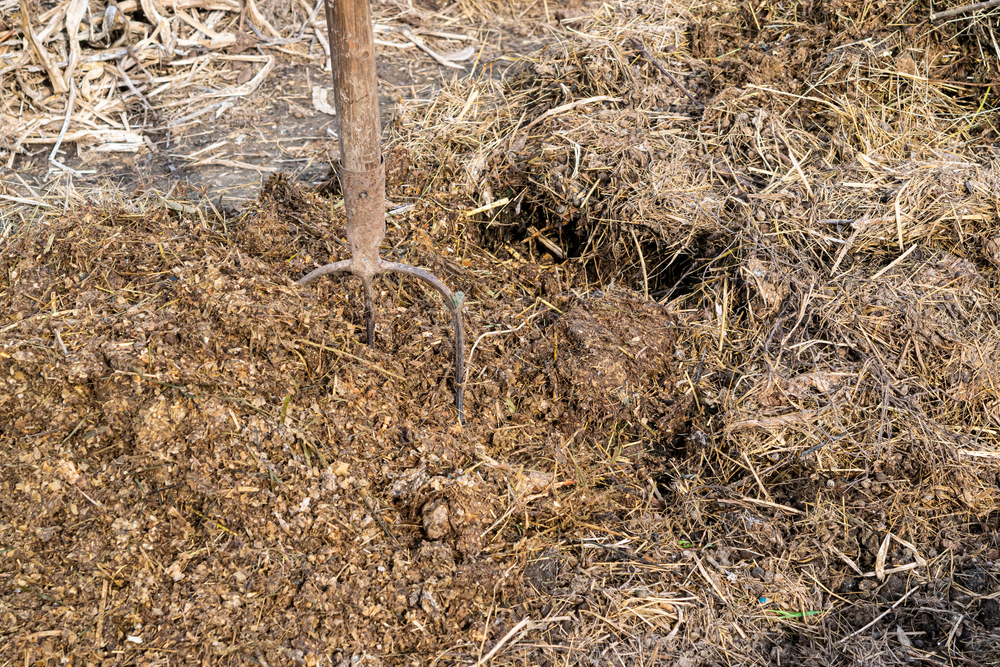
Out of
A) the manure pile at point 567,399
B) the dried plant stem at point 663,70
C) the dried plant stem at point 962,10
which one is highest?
the dried plant stem at point 962,10

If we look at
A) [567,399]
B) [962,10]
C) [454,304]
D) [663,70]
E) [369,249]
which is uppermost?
[962,10]

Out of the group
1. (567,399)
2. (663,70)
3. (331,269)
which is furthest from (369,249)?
(663,70)

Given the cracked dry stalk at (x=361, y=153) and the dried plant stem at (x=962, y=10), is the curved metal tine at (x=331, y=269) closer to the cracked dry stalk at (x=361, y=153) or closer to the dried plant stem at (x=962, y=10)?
the cracked dry stalk at (x=361, y=153)

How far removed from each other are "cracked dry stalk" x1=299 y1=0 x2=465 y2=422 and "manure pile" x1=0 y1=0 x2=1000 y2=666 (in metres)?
0.22

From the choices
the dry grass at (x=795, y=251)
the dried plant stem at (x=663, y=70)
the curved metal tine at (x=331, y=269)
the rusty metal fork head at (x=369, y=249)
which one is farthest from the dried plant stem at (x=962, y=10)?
the curved metal tine at (x=331, y=269)

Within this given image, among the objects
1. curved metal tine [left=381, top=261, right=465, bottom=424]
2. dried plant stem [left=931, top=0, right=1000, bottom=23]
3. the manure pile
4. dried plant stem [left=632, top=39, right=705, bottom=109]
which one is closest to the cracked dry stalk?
curved metal tine [left=381, top=261, right=465, bottom=424]

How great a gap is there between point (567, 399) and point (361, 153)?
1152 mm

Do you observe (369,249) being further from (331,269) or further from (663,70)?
(663,70)

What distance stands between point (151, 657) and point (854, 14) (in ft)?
13.6

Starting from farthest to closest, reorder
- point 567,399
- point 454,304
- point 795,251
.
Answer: point 795,251 → point 567,399 → point 454,304

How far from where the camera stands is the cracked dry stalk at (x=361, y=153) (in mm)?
2203

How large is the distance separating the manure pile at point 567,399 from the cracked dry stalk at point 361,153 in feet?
0.71

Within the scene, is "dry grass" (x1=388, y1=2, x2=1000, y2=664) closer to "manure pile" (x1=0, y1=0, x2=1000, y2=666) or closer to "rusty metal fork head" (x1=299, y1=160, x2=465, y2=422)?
"manure pile" (x1=0, y1=0, x2=1000, y2=666)

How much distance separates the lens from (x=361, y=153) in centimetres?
245
